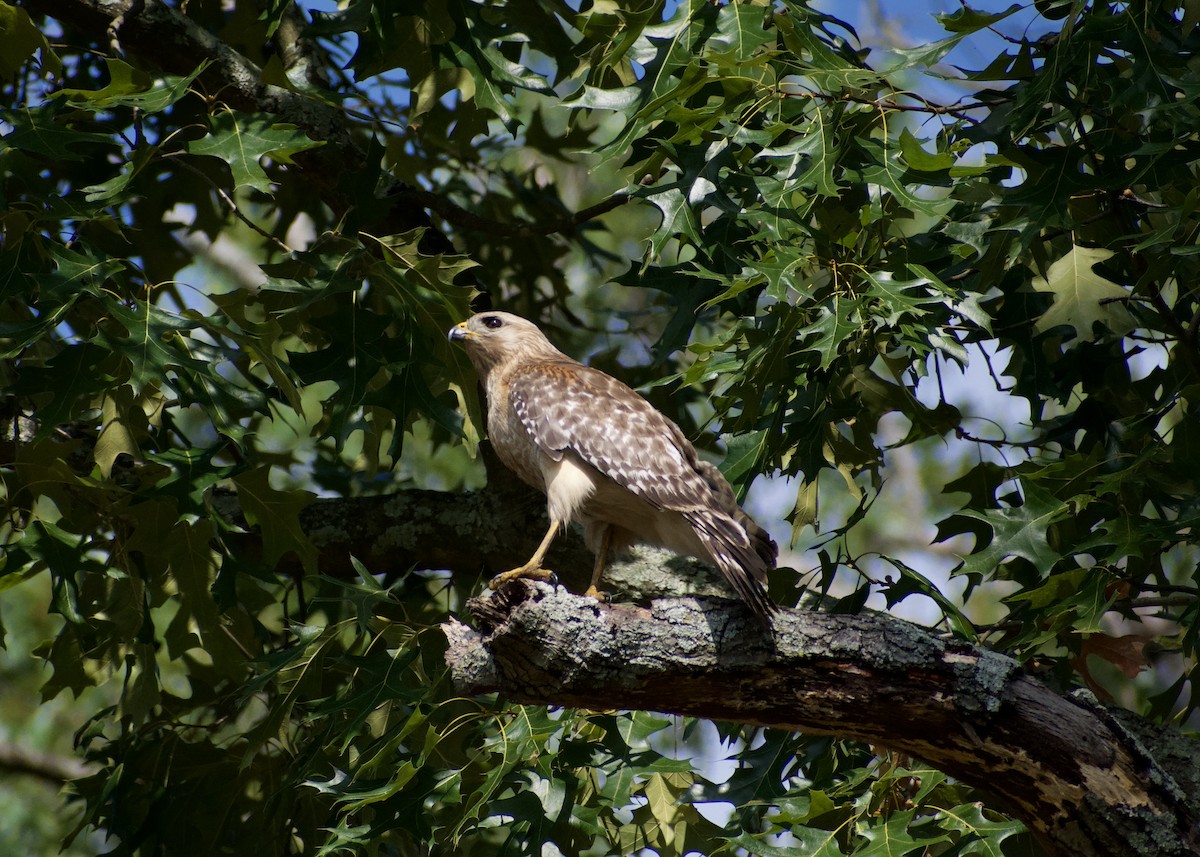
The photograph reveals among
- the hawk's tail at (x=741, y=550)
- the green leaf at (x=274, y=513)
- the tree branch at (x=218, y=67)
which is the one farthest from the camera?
the tree branch at (x=218, y=67)

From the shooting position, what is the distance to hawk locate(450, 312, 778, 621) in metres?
3.85

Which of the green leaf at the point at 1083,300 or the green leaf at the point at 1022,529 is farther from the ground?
the green leaf at the point at 1083,300

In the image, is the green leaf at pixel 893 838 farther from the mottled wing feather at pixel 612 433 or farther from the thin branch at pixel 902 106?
the thin branch at pixel 902 106

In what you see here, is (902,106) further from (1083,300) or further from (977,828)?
(977,828)

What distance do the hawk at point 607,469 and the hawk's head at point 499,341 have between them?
0.18 ft

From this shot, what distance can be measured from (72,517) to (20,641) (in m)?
5.86

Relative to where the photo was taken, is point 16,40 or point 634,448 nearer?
point 16,40

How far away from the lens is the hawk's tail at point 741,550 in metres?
3.19

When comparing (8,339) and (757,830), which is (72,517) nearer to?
(8,339)

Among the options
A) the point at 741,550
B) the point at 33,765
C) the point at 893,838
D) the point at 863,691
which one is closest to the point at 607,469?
the point at 741,550

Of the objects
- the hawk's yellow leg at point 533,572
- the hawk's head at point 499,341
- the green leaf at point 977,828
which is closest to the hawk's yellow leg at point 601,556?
the hawk's yellow leg at point 533,572

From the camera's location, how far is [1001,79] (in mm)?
3504

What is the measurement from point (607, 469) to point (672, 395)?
0.36 m

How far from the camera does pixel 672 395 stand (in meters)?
4.24
